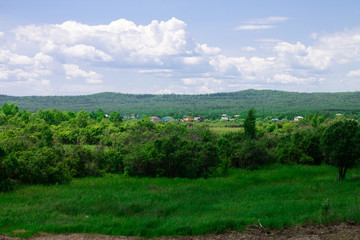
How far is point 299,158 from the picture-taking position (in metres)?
37.0

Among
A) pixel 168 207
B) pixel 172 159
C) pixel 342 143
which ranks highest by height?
pixel 342 143

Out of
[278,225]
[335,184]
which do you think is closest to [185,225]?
[278,225]

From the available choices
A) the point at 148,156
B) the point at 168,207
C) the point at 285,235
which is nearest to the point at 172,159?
the point at 148,156

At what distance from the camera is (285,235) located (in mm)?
12609

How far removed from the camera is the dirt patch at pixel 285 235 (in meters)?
11.8

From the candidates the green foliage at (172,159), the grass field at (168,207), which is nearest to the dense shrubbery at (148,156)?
the green foliage at (172,159)

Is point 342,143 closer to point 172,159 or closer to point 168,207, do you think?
point 172,159

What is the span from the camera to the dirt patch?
11805 millimetres

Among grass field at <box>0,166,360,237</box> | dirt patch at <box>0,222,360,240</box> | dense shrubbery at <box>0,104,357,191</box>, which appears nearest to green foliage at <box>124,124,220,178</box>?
dense shrubbery at <box>0,104,357,191</box>

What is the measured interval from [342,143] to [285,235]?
13.5 meters

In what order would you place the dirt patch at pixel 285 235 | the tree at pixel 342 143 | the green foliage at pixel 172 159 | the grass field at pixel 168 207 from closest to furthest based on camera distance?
the dirt patch at pixel 285 235
the grass field at pixel 168 207
the tree at pixel 342 143
the green foliage at pixel 172 159

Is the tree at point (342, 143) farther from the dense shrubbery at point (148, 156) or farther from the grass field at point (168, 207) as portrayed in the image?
the dense shrubbery at point (148, 156)

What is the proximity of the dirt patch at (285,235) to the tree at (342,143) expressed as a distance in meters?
11.1

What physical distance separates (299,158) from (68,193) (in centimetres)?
2620
